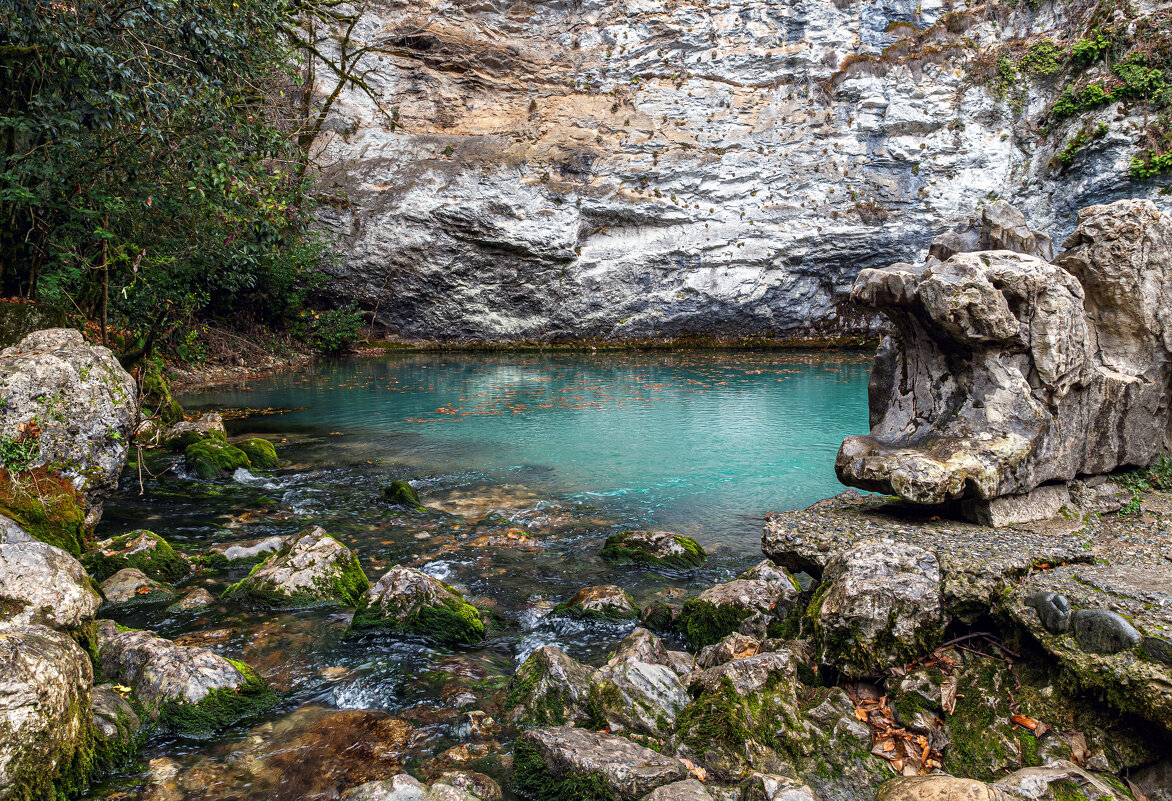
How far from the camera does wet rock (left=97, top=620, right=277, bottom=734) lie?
3.29 m

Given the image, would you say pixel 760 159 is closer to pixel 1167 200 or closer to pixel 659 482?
pixel 1167 200

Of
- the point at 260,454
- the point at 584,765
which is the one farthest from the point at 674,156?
the point at 584,765

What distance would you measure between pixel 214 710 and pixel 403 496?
406cm

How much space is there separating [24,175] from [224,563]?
16.8ft

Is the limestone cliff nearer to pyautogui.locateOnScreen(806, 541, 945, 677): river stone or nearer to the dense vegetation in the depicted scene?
the dense vegetation

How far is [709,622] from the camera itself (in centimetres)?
439

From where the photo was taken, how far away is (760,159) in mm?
24312

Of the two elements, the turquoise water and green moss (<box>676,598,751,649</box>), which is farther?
the turquoise water

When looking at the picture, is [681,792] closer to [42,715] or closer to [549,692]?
[549,692]

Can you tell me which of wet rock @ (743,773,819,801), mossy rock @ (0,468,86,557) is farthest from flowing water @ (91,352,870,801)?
wet rock @ (743,773,819,801)

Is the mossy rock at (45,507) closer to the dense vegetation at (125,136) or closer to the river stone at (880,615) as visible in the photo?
the dense vegetation at (125,136)

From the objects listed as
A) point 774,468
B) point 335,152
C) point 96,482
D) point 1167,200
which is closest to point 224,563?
point 96,482

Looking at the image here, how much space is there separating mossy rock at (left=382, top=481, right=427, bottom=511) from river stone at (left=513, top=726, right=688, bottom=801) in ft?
14.8

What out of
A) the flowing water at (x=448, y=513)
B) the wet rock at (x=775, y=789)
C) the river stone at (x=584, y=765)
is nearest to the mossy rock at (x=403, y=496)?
the flowing water at (x=448, y=513)
